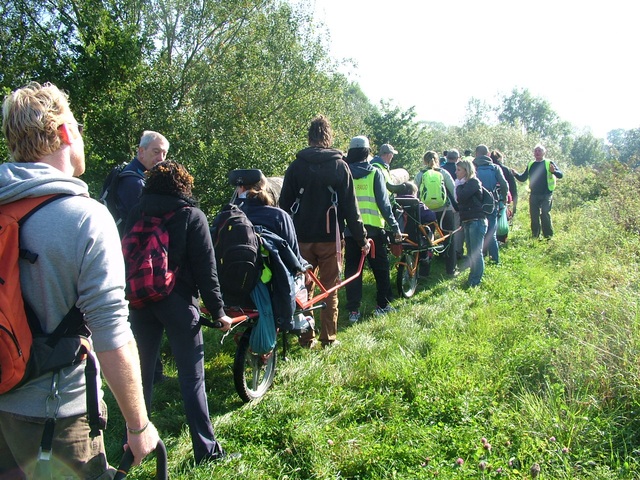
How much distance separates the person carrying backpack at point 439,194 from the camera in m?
8.27

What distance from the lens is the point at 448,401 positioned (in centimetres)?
386

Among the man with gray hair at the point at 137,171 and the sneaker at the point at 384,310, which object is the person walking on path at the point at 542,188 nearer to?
the sneaker at the point at 384,310

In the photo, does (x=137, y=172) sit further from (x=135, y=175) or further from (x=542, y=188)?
(x=542, y=188)

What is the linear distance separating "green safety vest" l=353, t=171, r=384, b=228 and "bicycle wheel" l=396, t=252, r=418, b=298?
1260mm

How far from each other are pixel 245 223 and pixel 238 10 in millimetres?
14122

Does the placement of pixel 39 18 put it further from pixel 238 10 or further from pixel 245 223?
pixel 245 223

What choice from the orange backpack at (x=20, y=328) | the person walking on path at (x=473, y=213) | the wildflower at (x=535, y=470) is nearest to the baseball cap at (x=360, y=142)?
the person walking on path at (x=473, y=213)

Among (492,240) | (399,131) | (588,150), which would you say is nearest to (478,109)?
(588,150)

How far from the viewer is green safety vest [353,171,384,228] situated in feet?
20.4

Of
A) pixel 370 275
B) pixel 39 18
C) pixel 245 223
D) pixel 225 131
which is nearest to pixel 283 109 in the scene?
pixel 225 131

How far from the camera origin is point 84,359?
5.90ft

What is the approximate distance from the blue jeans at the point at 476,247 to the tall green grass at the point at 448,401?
Result: 46.9 inches

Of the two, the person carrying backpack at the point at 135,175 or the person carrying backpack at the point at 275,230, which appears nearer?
the person carrying backpack at the point at 275,230

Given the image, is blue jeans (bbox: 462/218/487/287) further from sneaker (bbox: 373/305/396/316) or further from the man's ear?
the man's ear
